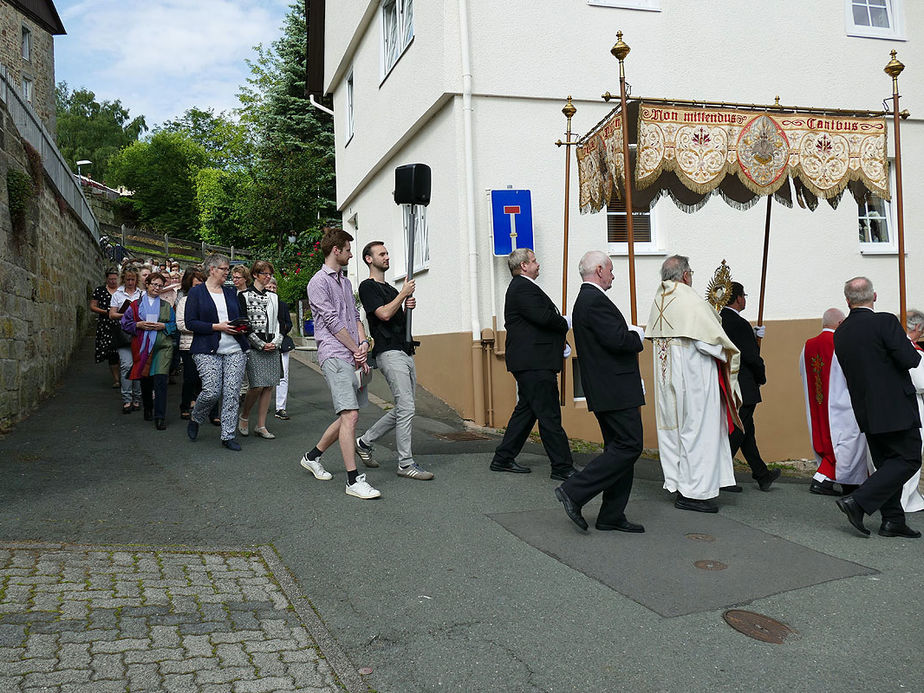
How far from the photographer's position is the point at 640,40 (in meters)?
11.5

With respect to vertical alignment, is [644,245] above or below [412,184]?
below

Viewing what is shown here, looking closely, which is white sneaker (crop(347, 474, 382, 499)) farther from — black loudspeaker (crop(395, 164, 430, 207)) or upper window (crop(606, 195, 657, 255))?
upper window (crop(606, 195, 657, 255))

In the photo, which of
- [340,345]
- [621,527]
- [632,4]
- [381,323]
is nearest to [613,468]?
[621,527]

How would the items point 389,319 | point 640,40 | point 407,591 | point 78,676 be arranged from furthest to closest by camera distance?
point 640,40, point 389,319, point 407,591, point 78,676

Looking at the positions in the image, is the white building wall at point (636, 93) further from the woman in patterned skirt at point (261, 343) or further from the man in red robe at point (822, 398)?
the man in red robe at point (822, 398)

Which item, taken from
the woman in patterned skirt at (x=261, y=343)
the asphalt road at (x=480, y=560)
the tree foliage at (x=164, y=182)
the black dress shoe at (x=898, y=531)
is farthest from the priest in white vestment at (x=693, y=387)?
the tree foliage at (x=164, y=182)

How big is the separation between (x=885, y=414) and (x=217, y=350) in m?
6.06

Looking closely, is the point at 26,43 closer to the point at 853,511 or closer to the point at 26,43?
the point at 26,43

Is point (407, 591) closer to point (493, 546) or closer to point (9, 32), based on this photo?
point (493, 546)

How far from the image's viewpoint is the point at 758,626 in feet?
13.5

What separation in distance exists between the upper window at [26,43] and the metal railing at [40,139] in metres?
30.4

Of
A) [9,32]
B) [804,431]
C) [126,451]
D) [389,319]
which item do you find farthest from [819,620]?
[9,32]

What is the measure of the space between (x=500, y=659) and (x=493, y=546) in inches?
65.0

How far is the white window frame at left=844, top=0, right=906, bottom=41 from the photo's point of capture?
41.4 ft
